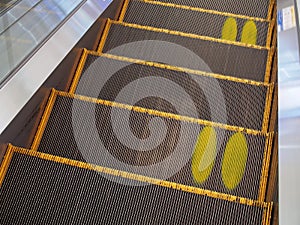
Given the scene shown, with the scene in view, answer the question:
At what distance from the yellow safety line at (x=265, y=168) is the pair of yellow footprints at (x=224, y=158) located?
0.44 ft

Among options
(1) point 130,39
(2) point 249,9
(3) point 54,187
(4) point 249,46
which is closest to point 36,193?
(3) point 54,187

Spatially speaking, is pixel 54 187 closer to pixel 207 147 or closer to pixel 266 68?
pixel 207 147

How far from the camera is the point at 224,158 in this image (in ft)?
13.9

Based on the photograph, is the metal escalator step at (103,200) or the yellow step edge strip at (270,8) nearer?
the metal escalator step at (103,200)

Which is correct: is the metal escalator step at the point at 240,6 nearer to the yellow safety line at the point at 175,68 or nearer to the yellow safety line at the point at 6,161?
the yellow safety line at the point at 175,68

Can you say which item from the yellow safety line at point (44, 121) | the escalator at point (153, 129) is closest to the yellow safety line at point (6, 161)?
the escalator at point (153, 129)

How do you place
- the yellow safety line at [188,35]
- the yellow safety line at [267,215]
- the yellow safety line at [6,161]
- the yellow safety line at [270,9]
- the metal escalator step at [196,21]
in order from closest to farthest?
the yellow safety line at [267,215]
the yellow safety line at [6,161]
the yellow safety line at [188,35]
the metal escalator step at [196,21]
the yellow safety line at [270,9]

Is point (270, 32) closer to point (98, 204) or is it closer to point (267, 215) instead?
point (267, 215)

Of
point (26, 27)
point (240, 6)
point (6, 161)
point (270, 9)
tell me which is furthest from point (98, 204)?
point (270, 9)

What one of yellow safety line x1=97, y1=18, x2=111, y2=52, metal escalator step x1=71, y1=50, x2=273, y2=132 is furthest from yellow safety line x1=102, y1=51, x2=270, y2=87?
yellow safety line x1=97, y1=18, x2=111, y2=52

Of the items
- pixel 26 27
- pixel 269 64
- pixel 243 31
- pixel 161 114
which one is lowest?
pixel 161 114

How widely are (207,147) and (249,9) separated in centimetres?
267

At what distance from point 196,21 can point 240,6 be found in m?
0.69

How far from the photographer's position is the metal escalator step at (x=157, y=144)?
13.5ft
